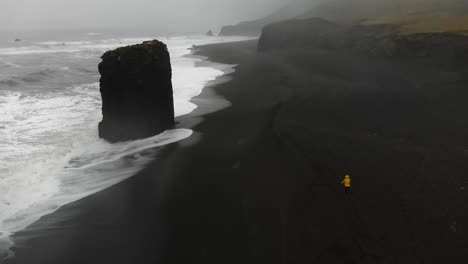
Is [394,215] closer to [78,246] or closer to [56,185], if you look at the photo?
[78,246]

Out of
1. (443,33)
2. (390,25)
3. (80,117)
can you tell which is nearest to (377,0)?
(390,25)

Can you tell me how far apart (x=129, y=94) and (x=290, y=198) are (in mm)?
12400

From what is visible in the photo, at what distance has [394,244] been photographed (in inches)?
484

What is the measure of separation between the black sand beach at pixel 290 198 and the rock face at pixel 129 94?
3.07 meters

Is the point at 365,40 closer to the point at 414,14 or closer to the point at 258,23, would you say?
the point at 414,14

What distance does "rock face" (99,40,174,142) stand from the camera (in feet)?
76.6

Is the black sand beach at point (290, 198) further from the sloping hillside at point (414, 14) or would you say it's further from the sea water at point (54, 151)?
the sloping hillside at point (414, 14)

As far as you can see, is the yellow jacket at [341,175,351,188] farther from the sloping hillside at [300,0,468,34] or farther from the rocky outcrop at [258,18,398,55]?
the rocky outcrop at [258,18,398,55]

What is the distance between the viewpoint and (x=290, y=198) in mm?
15469

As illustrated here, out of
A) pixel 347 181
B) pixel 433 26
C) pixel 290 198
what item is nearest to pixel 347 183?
pixel 347 181

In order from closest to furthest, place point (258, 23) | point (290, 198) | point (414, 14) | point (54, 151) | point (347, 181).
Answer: point (347, 181)
point (290, 198)
point (54, 151)
point (414, 14)
point (258, 23)

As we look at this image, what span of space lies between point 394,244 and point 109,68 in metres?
17.9

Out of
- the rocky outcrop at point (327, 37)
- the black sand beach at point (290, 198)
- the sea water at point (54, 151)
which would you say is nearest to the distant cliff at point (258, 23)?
the rocky outcrop at point (327, 37)

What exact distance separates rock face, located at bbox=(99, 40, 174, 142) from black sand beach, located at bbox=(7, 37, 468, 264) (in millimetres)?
3072
